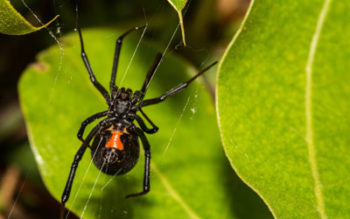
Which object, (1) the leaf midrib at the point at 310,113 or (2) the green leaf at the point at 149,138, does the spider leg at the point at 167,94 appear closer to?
(2) the green leaf at the point at 149,138

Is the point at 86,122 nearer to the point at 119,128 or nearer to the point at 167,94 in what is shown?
the point at 119,128

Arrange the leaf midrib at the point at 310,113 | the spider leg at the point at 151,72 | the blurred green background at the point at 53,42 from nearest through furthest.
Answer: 1. the leaf midrib at the point at 310,113
2. the spider leg at the point at 151,72
3. the blurred green background at the point at 53,42

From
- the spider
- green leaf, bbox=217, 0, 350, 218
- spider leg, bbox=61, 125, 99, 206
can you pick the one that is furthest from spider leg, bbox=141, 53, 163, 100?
green leaf, bbox=217, 0, 350, 218

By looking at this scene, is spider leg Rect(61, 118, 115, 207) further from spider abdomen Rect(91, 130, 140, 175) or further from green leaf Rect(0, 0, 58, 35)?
green leaf Rect(0, 0, 58, 35)

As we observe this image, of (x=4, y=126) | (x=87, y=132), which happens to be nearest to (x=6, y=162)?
(x=4, y=126)

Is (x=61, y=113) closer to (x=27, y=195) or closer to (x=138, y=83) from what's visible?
(x=138, y=83)

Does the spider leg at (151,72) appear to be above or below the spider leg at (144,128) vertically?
A: above

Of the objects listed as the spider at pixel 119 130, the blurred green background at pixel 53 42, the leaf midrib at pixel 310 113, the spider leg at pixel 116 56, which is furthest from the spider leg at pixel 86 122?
the leaf midrib at pixel 310 113

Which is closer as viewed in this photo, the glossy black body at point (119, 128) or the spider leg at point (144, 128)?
the glossy black body at point (119, 128)
